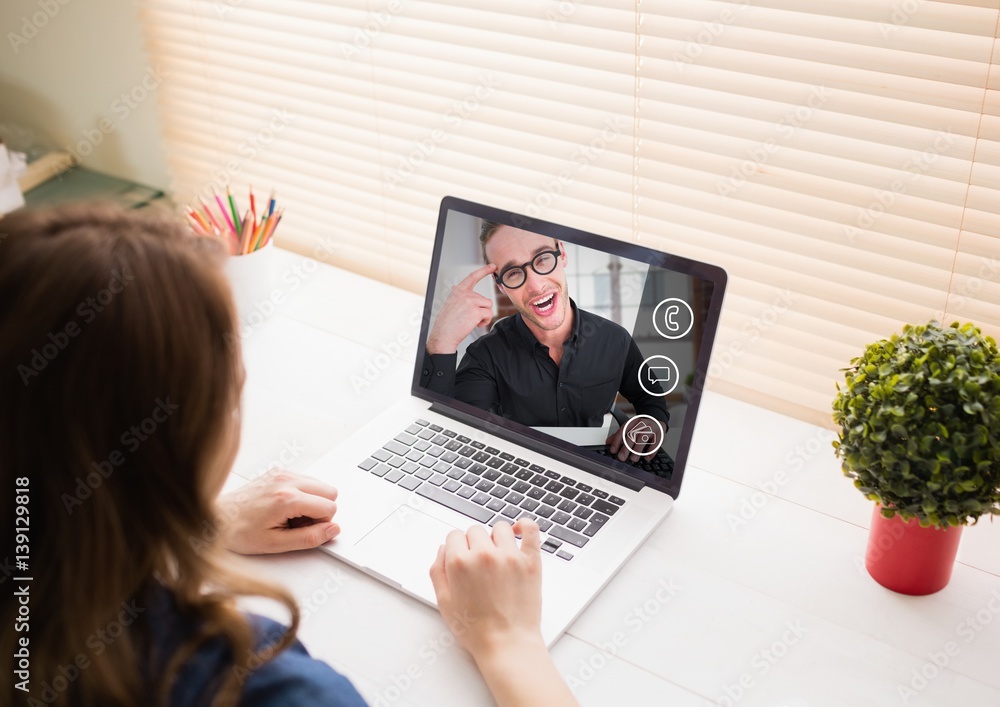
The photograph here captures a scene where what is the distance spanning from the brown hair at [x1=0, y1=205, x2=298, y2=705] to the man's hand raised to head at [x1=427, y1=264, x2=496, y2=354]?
1.64ft

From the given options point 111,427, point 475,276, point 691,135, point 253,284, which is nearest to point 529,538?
point 475,276

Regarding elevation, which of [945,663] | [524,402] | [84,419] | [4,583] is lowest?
[945,663]

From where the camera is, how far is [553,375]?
111 centimetres

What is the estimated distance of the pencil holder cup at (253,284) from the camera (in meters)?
1.45

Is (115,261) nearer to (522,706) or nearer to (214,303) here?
(214,303)

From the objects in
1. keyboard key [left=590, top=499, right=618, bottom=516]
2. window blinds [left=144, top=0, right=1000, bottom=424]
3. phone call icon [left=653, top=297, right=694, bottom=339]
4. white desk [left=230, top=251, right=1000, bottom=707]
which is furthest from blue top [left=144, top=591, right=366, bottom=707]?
window blinds [left=144, top=0, right=1000, bottom=424]

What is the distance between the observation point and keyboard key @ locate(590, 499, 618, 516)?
1.04m

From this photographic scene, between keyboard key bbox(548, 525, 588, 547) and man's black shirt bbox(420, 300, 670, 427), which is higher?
man's black shirt bbox(420, 300, 670, 427)

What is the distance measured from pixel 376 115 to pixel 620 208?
449mm

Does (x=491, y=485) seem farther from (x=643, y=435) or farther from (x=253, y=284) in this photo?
(x=253, y=284)

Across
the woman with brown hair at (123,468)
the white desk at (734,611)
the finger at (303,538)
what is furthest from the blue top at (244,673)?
the finger at (303,538)

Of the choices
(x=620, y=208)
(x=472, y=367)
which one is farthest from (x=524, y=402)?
(x=620, y=208)

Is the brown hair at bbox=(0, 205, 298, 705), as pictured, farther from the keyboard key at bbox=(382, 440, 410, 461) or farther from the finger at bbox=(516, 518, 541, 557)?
the keyboard key at bbox=(382, 440, 410, 461)

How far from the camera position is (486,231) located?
1.15 m
